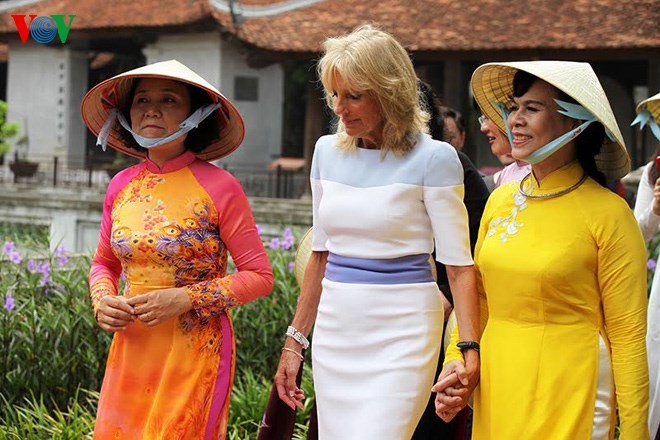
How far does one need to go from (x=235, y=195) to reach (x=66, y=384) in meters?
2.62

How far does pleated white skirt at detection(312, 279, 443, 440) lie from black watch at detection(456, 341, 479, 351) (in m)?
0.09

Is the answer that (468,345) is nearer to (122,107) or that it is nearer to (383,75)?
(383,75)

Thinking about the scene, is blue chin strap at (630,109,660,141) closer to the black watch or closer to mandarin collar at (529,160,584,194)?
mandarin collar at (529,160,584,194)

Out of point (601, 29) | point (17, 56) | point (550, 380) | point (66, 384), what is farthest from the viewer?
point (17, 56)

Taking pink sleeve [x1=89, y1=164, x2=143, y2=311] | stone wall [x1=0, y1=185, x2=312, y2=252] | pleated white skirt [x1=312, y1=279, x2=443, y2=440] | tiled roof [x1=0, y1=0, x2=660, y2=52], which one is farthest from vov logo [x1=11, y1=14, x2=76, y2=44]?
pleated white skirt [x1=312, y1=279, x2=443, y2=440]

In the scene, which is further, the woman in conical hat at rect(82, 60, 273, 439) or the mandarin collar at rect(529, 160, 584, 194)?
the woman in conical hat at rect(82, 60, 273, 439)

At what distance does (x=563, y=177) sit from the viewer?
296cm

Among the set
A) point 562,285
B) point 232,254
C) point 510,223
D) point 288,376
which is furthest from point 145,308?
point 562,285

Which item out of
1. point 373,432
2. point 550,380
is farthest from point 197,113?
point 550,380

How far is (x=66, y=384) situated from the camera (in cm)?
568

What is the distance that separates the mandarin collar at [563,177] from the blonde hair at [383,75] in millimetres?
385

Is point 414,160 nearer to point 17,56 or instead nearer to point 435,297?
point 435,297

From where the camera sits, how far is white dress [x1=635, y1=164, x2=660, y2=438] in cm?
327

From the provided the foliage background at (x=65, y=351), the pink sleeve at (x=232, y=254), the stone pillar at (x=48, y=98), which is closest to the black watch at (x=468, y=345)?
the pink sleeve at (x=232, y=254)
